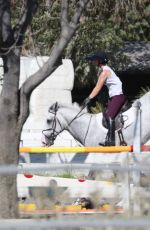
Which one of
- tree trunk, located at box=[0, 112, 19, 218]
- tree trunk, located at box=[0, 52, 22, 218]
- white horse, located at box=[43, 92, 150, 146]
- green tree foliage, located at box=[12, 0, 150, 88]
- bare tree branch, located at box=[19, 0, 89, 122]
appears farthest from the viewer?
green tree foliage, located at box=[12, 0, 150, 88]

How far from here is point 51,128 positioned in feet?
51.3

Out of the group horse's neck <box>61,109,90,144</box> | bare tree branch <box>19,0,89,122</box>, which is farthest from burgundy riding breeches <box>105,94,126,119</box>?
bare tree branch <box>19,0,89,122</box>

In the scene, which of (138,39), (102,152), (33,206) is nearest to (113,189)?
(33,206)

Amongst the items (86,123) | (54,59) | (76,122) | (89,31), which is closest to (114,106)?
(86,123)

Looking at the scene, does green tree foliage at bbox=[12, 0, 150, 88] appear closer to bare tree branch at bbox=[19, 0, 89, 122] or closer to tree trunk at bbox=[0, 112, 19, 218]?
bare tree branch at bbox=[19, 0, 89, 122]

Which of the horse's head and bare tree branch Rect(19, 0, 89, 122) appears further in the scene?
the horse's head

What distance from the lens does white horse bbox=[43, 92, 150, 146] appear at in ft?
50.2

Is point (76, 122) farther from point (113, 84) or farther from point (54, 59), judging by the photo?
point (54, 59)

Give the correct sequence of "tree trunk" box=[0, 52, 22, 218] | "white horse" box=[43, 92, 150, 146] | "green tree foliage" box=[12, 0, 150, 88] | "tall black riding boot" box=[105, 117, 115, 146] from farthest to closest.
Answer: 1. "green tree foliage" box=[12, 0, 150, 88]
2. "white horse" box=[43, 92, 150, 146]
3. "tall black riding boot" box=[105, 117, 115, 146]
4. "tree trunk" box=[0, 52, 22, 218]

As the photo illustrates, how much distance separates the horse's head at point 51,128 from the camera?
1553 centimetres

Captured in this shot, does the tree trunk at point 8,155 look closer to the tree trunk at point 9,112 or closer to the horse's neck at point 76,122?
the tree trunk at point 9,112

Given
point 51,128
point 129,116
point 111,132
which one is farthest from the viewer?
point 51,128

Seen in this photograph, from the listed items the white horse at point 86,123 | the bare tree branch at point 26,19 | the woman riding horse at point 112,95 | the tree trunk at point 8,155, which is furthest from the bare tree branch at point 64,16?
the white horse at point 86,123

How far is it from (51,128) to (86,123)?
0.67 meters
